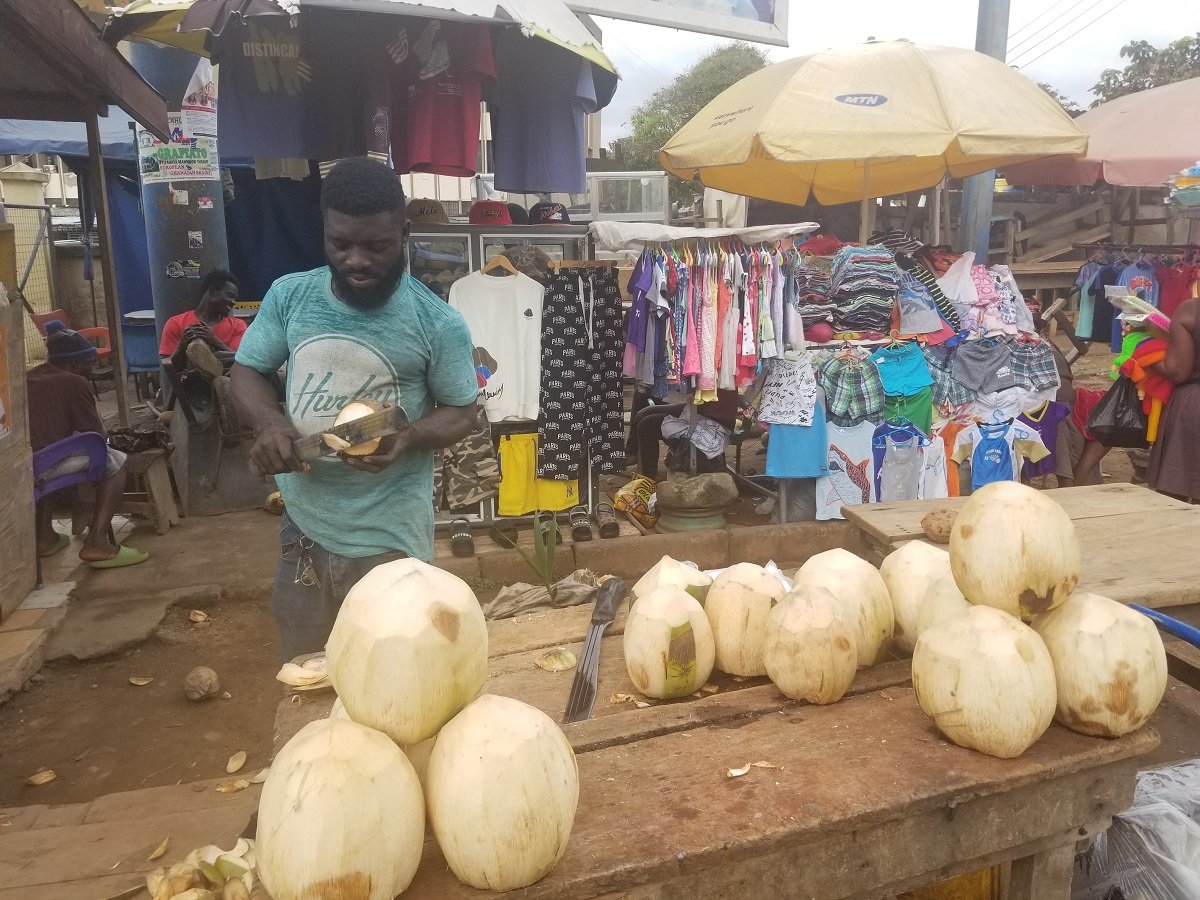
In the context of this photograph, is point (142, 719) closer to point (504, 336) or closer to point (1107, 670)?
point (504, 336)

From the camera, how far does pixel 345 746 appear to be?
1146 mm

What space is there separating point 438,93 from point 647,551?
120 inches

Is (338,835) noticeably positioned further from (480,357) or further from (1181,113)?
(1181,113)

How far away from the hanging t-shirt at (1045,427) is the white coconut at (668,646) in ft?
17.3

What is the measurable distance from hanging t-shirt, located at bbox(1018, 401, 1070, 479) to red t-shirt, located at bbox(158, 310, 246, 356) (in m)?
5.64

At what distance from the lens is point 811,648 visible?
1.56m

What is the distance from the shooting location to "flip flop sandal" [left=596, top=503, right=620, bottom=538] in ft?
18.9

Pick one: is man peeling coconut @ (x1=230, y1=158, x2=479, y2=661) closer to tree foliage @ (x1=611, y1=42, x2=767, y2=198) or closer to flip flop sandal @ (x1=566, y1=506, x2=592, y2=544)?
flip flop sandal @ (x1=566, y1=506, x2=592, y2=544)

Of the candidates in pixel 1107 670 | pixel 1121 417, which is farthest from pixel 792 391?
pixel 1107 670

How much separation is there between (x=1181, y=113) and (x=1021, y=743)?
8.35 meters

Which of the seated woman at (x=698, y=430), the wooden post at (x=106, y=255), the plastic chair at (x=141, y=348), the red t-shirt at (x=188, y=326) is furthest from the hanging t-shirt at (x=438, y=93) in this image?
the plastic chair at (x=141, y=348)

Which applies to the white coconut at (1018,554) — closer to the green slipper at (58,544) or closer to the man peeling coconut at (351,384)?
the man peeling coconut at (351,384)

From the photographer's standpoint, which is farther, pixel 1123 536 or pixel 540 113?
pixel 540 113

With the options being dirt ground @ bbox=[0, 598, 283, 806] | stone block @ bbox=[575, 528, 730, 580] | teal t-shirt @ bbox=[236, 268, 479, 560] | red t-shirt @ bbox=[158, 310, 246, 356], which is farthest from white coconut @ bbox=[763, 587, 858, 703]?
red t-shirt @ bbox=[158, 310, 246, 356]
